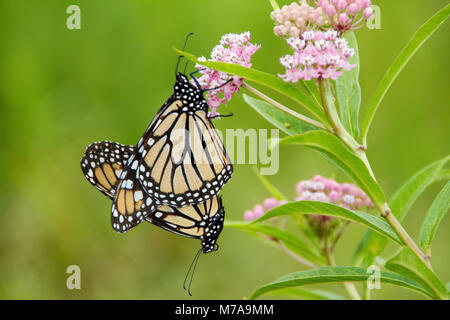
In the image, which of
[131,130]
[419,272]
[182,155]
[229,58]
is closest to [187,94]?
[182,155]

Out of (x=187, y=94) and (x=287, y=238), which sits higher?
(x=187, y=94)

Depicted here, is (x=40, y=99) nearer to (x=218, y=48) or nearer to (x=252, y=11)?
(x=252, y=11)

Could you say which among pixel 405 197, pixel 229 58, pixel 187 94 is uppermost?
pixel 187 94

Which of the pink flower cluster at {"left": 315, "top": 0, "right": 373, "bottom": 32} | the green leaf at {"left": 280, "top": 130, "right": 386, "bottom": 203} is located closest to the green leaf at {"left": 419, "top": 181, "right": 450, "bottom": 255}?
the green leaf at {"left": 280, "top": 130, "right": 386, "bottom": 203}

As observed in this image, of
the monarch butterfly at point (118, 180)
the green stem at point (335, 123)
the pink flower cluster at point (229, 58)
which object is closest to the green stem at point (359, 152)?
the green stem at point (335, 123)

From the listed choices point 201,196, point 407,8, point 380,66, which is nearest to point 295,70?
point 201,196

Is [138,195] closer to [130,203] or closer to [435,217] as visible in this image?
[130,203]

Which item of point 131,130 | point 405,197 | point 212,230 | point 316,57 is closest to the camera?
point 316,57

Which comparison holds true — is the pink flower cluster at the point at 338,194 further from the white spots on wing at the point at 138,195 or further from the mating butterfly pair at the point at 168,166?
the white spots on wing at the point at 138,195
